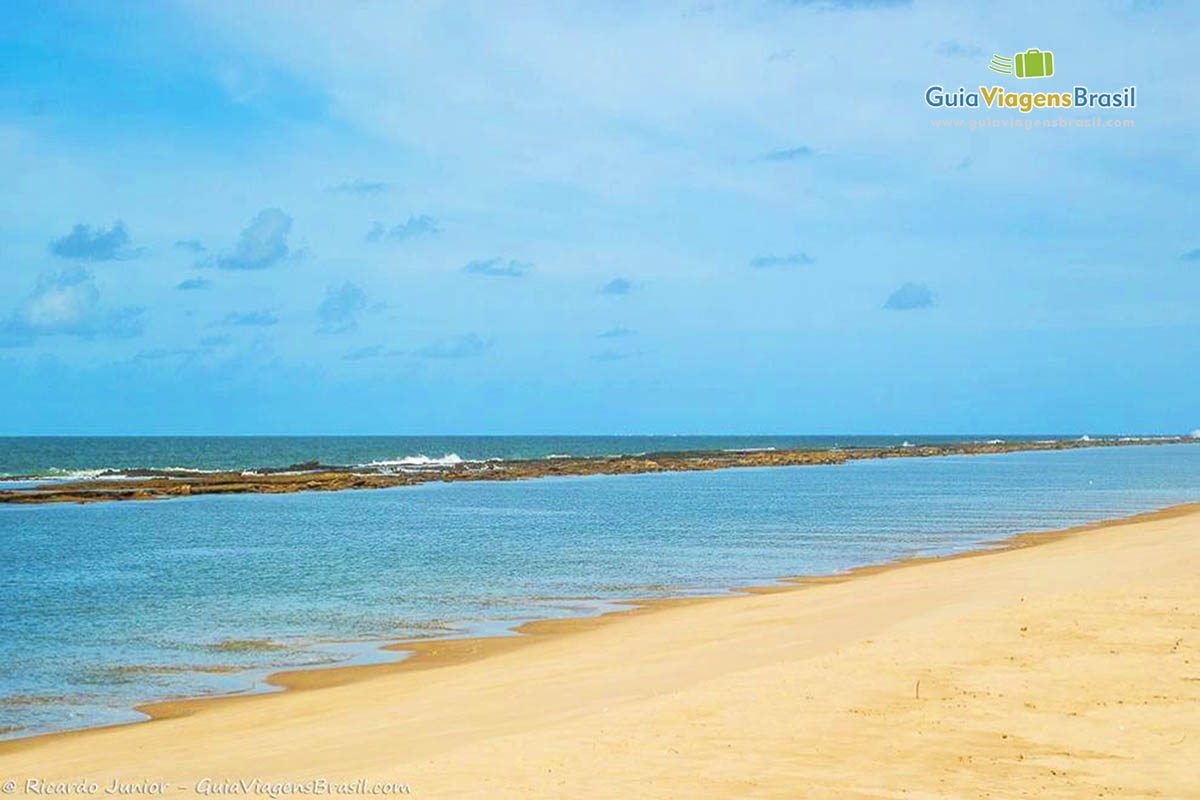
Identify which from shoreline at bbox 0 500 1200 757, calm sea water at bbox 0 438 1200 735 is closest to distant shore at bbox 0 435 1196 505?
calm sea water at bbox 0 438 1200 735

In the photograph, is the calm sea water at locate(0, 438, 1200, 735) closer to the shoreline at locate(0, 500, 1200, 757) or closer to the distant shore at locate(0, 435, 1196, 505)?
A: the shoreline at locate(0, 500, 1200, 757)

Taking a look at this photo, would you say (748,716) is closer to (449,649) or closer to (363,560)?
(449,649)

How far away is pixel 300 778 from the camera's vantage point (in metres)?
10.5

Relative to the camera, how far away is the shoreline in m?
14.4

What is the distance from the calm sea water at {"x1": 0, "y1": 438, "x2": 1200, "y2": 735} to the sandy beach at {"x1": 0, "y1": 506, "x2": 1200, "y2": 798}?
263 cm

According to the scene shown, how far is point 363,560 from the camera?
33.0 meters

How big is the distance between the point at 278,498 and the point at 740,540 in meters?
36.5

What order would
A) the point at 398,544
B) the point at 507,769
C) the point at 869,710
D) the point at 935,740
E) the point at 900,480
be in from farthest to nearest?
the point at 900,480 → the point at 398,544 → the point at 869,710 → the point at 935,740 → the point at 507,769

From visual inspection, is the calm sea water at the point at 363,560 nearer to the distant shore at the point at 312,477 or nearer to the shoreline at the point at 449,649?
the shoreline at the point at 449,649

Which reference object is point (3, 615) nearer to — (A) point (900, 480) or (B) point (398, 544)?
(B) point (398, 544)

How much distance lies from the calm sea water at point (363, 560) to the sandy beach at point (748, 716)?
2.63 m

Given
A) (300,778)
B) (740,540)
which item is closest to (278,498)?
(740,540)

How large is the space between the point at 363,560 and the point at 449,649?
14823 millimetres

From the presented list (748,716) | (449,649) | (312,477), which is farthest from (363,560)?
(312,477)
